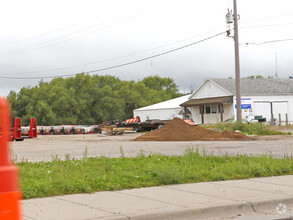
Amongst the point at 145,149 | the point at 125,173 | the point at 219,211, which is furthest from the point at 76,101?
the point at 219,211

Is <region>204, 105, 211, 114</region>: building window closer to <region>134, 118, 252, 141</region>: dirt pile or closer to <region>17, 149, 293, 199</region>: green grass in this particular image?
→ <region>134, 118, 252, 141</region>: dirt pile

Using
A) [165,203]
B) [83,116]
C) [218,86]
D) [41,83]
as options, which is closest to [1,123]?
[165,203]

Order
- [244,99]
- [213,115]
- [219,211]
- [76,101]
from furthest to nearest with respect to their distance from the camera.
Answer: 1. [76,101]
2. [213,115]
3. [244,99]
4. [219,211]

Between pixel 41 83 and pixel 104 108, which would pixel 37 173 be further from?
pixel 41 83

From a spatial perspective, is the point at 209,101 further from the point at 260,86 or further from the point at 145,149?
the point at 145,149

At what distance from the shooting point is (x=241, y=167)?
11766mm

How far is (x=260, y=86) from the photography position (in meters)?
58.3

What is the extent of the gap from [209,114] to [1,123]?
56.3 metres

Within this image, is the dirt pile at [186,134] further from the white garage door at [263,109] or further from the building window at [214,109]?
the building window at [214,109]

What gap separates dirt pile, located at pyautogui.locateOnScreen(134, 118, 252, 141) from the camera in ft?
94.5

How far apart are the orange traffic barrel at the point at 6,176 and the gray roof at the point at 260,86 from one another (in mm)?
52229

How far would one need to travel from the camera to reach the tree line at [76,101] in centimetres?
7594

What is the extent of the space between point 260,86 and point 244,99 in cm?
635

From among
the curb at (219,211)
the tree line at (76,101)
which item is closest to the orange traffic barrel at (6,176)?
the curb at (219,211)
